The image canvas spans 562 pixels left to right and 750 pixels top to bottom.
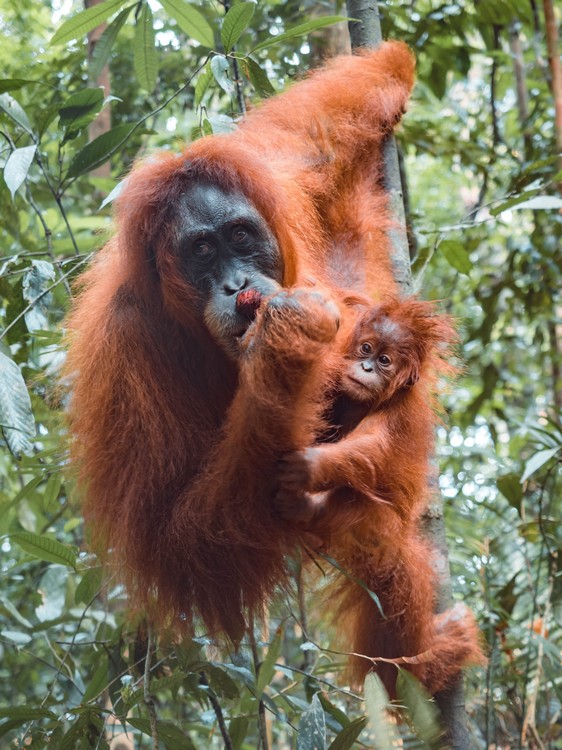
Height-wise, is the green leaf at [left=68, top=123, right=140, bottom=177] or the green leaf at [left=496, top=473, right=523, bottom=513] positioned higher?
the green leaf at [left=68, top=123, right=140, bottom=177]

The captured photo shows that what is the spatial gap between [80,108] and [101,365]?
870mm

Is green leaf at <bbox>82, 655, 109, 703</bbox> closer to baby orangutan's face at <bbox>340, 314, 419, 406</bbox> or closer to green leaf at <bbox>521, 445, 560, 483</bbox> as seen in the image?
baby orangutan's face at <bbox>340, 314, 419, 406</bbox>

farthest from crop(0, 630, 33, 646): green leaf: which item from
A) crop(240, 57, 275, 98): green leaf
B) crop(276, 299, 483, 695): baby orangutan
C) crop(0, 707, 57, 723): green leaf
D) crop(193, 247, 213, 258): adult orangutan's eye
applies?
crop(240, 57, 275, 98): green leaf

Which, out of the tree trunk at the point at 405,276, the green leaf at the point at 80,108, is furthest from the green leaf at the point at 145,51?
the tree trunk at the point at 405,276

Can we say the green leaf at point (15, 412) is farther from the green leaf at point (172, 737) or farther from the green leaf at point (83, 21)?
the green leaf at point (83, 21)

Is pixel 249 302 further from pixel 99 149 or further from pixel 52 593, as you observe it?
pixel 52 593

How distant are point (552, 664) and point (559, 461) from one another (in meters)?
0.79

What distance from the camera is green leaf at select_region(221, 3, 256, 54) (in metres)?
2.57

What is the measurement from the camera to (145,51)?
293cm

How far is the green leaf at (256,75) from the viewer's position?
2.84 m

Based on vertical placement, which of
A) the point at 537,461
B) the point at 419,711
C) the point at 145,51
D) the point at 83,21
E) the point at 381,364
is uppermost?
the point at 83,21

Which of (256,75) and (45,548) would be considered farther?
(256,75)

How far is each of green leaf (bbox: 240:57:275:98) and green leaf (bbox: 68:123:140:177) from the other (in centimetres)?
46

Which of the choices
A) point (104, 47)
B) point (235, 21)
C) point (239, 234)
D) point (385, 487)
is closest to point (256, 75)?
point (235, 21)
